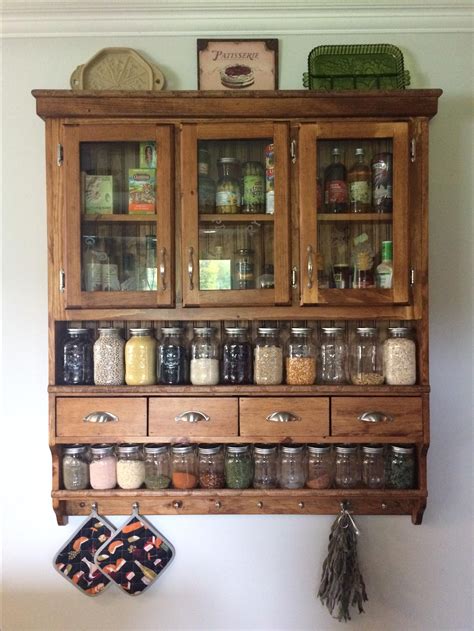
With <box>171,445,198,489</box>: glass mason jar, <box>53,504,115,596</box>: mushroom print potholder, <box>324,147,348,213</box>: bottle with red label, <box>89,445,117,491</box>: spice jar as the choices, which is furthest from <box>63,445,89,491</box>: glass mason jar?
<box>324,147,348,213</box>: bottle with red label

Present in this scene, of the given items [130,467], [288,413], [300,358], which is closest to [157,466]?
[130,467]

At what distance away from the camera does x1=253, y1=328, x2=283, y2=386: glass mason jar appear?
4.77ft

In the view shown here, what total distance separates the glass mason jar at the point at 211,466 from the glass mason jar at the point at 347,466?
0.38 metres

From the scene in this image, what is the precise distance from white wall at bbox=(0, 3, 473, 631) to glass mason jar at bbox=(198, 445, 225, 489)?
0.70 feet

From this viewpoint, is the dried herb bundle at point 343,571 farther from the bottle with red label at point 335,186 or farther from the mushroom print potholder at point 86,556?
the bottle with red label at point 335,186

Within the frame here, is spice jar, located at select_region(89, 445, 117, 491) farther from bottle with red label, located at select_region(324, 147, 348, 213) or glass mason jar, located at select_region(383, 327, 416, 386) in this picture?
bottle with red label, located at select_region(324, 147, 348, 213)

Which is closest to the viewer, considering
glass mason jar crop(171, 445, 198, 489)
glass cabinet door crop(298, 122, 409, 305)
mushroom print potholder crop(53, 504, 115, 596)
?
glass cabinet door crop(298, 122, 409, 305)

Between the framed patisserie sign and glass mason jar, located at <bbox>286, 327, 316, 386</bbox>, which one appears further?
the framed patisserie sign

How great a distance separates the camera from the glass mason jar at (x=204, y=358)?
1459 mm

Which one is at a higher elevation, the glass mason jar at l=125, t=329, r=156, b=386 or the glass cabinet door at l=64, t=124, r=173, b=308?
the glass cabinet door at l=64, t=124, r=173, b=308

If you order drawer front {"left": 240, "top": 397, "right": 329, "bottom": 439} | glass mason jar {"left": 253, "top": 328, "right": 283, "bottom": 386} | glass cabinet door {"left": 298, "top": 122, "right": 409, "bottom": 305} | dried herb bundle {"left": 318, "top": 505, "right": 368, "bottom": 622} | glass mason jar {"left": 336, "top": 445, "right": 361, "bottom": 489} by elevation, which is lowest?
dried herb bundle {"left": 318, "top": 505, "right": 368, "bottom": 622}

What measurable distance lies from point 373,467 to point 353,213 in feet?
2.69

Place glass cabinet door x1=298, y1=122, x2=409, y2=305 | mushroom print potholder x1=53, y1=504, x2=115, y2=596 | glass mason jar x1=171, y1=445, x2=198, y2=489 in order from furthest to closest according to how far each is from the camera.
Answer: mushroom print potholder x1=53, y1=504, x2=115, y2=596
glass mason jar x1=171, y1=445, x2=198, y2=489
glass cabinet door x1=298, y1=122, x2=409, y2=305

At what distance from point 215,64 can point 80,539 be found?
5.59 ft
